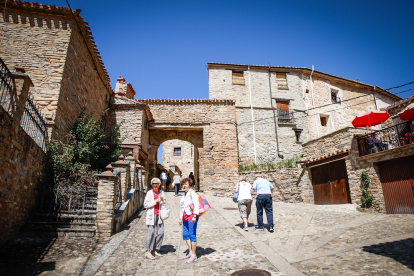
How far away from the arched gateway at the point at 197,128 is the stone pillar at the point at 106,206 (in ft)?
29.2

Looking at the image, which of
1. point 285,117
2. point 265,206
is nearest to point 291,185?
point 285,117

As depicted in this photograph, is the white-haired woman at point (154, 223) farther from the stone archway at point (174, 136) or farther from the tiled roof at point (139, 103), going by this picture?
the stone archway at point (174, 136)

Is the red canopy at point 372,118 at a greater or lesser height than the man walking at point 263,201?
greater

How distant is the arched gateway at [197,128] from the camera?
1562 cm

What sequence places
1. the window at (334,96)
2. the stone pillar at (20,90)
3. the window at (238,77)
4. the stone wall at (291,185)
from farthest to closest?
the window at (334,96)
the window at (238,77)
the stone wall at (291,185)
the stone pillar at (20,90)

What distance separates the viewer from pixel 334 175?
458 inches

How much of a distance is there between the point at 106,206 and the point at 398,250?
6.29 m

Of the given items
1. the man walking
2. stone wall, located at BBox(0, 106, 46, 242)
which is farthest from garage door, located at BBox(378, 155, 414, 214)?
stone wall, located at BBox(0, 106, 46, 242)

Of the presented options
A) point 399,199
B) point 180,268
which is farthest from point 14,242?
point 399,199

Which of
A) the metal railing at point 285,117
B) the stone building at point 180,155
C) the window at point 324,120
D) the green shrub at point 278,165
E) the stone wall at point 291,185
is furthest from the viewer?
the stone building at point 180,155

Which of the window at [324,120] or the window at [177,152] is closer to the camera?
the window at [324,120]

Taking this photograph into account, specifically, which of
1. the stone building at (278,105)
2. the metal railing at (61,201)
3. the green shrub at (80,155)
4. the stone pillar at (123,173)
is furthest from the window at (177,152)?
the metal railing at (61,201)

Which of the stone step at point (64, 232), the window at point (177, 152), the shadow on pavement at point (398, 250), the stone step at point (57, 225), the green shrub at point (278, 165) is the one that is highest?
the window at point (177, 152)

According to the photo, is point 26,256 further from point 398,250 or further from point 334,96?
point 334,96
